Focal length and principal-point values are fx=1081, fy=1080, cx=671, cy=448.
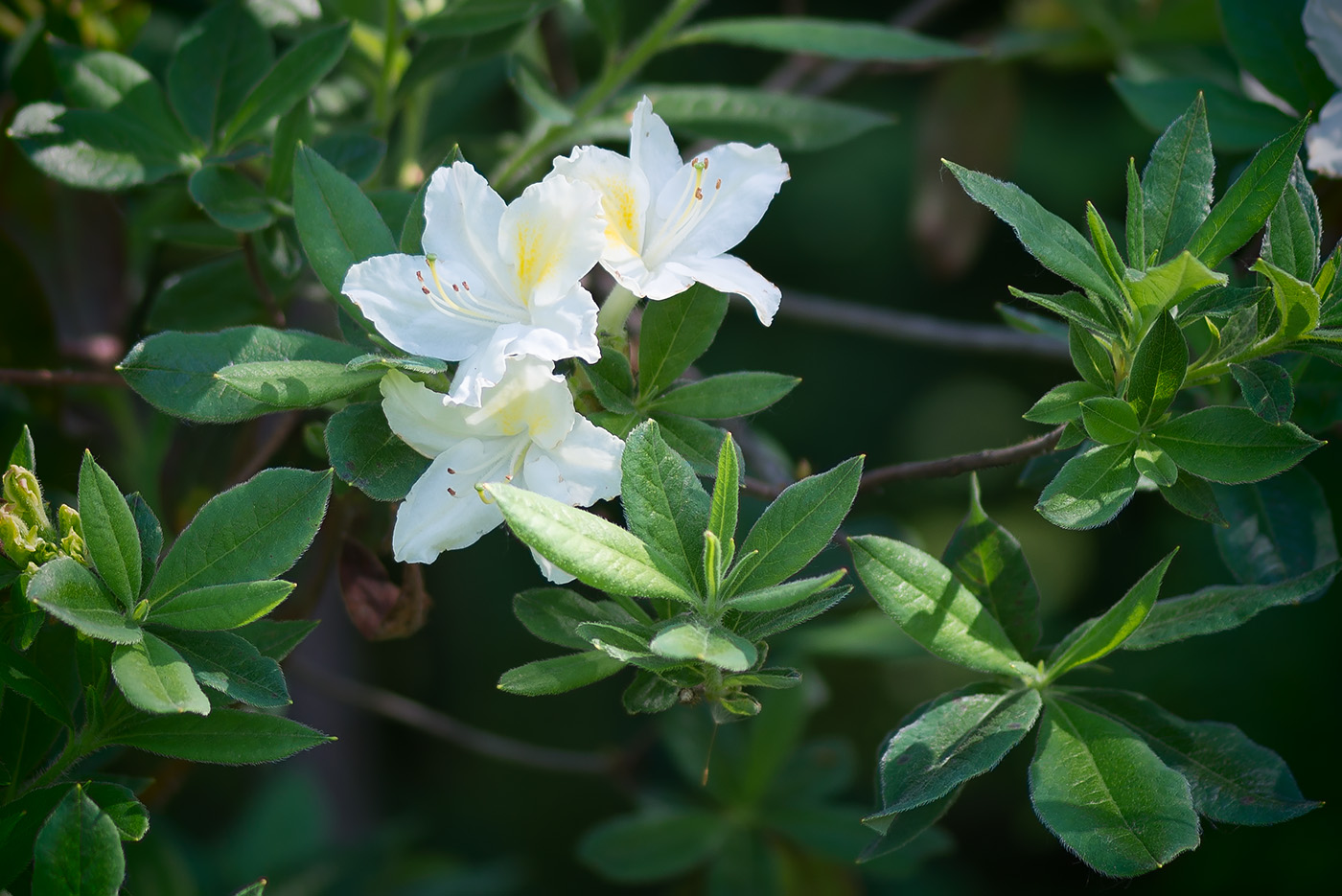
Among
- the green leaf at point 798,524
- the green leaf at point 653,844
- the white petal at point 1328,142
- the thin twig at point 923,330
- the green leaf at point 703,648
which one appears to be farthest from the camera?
the green leaf at point 653,844

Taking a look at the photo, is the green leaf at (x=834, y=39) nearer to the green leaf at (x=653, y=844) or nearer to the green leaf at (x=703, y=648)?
the green leaf at (x=703, y=648)

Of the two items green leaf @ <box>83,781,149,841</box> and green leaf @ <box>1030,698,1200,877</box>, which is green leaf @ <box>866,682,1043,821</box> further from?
green leaf @ <box>83,781,149,841</box>

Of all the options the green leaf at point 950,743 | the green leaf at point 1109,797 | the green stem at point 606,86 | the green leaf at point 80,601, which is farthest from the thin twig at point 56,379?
the green leaf at point 1109,797

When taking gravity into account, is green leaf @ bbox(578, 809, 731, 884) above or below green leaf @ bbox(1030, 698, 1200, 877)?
below

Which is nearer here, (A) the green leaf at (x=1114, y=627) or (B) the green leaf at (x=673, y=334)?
(A) the green leaf at (x=1114, y=627)

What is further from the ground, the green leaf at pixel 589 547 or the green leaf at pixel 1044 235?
the green leaf at pixel 1044 235

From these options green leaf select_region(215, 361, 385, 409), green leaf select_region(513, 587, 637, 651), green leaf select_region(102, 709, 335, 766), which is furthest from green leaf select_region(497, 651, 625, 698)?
green leaf select_region(215, 361, 385, 409)

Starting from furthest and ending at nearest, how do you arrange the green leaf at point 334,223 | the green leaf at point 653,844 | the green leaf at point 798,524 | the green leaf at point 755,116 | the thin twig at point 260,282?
the green leaf at point 653,844
the green leaf at point 755,116
the thin twig at point 260,282
the green leaf at point 334,223
the green leaf at point 798,524

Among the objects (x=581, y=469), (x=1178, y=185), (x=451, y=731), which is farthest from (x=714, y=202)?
(x=451, y=731)
